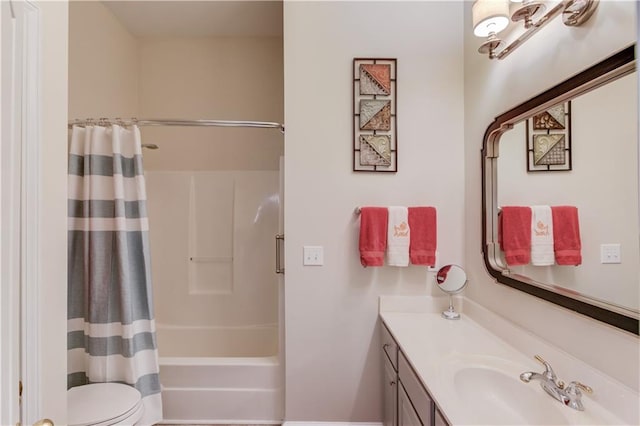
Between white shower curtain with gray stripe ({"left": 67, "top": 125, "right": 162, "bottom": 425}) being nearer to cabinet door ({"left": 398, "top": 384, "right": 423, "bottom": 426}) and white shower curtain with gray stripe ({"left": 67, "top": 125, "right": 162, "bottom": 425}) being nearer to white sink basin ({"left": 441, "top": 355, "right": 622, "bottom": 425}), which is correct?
cabinet door ({"left": 398, "top": 384, "right": 423, "bottom": 426})

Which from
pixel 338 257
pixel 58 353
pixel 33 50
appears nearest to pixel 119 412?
pixel 58 353

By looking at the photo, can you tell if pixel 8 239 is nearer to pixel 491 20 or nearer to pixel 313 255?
pixel 313 255

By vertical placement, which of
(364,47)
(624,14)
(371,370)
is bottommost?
(371,370)

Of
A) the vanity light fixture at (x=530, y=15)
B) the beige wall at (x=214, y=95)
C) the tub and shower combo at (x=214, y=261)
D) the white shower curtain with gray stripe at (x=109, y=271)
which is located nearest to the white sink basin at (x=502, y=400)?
the vanity light fixture at (x=530, y=15)

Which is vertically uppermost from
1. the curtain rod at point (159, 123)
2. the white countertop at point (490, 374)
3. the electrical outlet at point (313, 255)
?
the curtain rod at point (159, 123)

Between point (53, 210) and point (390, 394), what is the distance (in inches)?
64.6

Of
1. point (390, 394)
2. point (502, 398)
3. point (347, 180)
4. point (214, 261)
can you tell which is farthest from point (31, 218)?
point (214, 261)

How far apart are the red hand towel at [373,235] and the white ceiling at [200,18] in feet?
6.04

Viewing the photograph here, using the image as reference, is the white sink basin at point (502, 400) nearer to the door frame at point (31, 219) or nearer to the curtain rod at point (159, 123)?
the door frame at point (31, 219)

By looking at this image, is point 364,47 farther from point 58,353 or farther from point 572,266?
point 58,353

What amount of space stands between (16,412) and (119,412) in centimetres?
89

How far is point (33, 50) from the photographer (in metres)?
0.72

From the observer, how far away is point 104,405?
1346 millimetres

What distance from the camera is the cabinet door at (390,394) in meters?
1.42
